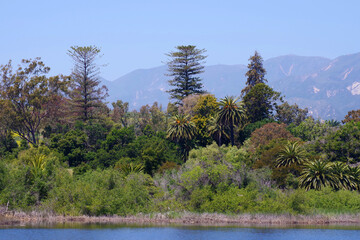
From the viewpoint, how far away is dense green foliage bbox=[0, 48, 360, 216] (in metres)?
53.3

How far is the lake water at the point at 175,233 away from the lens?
42219mm

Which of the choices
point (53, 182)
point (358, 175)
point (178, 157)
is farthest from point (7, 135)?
point (358, 175)

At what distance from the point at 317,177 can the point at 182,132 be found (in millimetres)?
36227

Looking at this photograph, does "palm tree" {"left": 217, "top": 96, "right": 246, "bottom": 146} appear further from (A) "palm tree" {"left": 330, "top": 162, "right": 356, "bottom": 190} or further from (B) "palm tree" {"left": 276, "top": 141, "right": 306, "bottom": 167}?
(A) "palm tree" {"left": 330, "top": 162, "right": 356, "bottom": 190}

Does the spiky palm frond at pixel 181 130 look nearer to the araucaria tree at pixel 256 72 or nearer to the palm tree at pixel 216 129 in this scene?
the palm tree at pixel 216 129

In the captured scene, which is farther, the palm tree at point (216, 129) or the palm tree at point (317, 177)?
the palm tree at point (216, 129)

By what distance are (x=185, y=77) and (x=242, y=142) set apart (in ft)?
92.2

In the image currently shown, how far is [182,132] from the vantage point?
93.1 meters

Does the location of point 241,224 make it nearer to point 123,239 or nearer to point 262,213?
point 262,213

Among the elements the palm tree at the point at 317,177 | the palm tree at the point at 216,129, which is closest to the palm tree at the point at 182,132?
the palm tree at the point at 216,129

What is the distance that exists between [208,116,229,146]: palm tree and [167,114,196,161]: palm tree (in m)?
3.49

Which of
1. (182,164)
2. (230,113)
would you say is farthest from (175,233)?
(230,113)

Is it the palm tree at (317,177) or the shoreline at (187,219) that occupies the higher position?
the palm tree at (317,177)

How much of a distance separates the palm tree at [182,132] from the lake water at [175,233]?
46.0 meters
